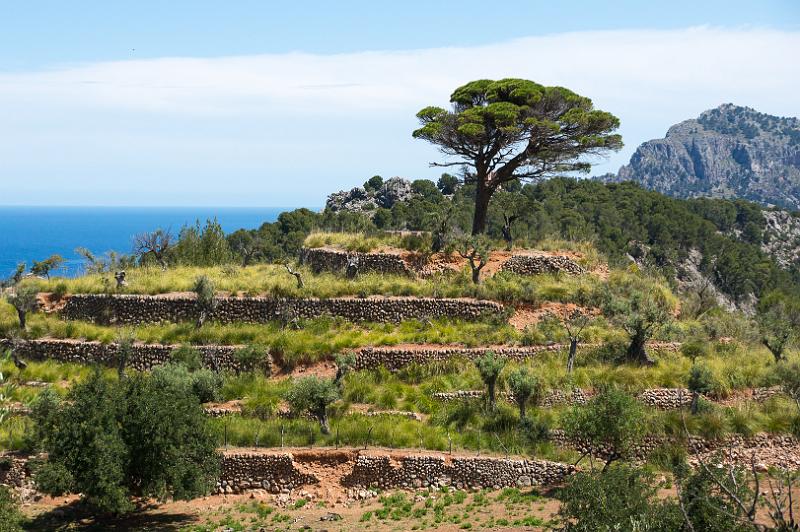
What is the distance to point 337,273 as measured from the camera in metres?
34.7

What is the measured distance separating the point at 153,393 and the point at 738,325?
22497 mm

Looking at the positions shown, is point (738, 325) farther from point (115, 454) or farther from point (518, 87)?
point (115, 454)

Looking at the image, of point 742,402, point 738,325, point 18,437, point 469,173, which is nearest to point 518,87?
point 469,173

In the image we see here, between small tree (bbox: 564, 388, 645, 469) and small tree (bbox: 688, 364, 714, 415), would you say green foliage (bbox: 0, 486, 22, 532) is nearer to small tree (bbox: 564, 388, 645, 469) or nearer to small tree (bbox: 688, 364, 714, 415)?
small tree (bbox: 564, 388, 645, 469)

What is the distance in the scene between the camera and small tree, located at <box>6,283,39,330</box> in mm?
32094

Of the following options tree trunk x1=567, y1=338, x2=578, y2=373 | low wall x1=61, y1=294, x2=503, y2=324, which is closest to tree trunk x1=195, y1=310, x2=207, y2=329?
low wall x1=61, y1=294, x2=503, y2=324

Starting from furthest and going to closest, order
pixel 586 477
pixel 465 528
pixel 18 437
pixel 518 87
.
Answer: pixel 518 87 < pixel 18 437 < pixel 465 528 < pixel 586 477

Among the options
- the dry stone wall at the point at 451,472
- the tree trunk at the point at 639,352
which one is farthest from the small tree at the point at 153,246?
the tree trunk at the point at 639,352

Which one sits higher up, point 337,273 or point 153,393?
point 337,273

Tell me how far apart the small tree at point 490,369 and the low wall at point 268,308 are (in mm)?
5178

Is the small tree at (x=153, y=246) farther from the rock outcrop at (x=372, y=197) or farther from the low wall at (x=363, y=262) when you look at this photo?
the rock outcrop at (x=372, y=197)

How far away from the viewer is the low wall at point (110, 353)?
29.9m

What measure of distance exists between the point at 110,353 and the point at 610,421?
19.1 m

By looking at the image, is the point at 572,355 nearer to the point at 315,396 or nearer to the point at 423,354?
the point at 423,354
